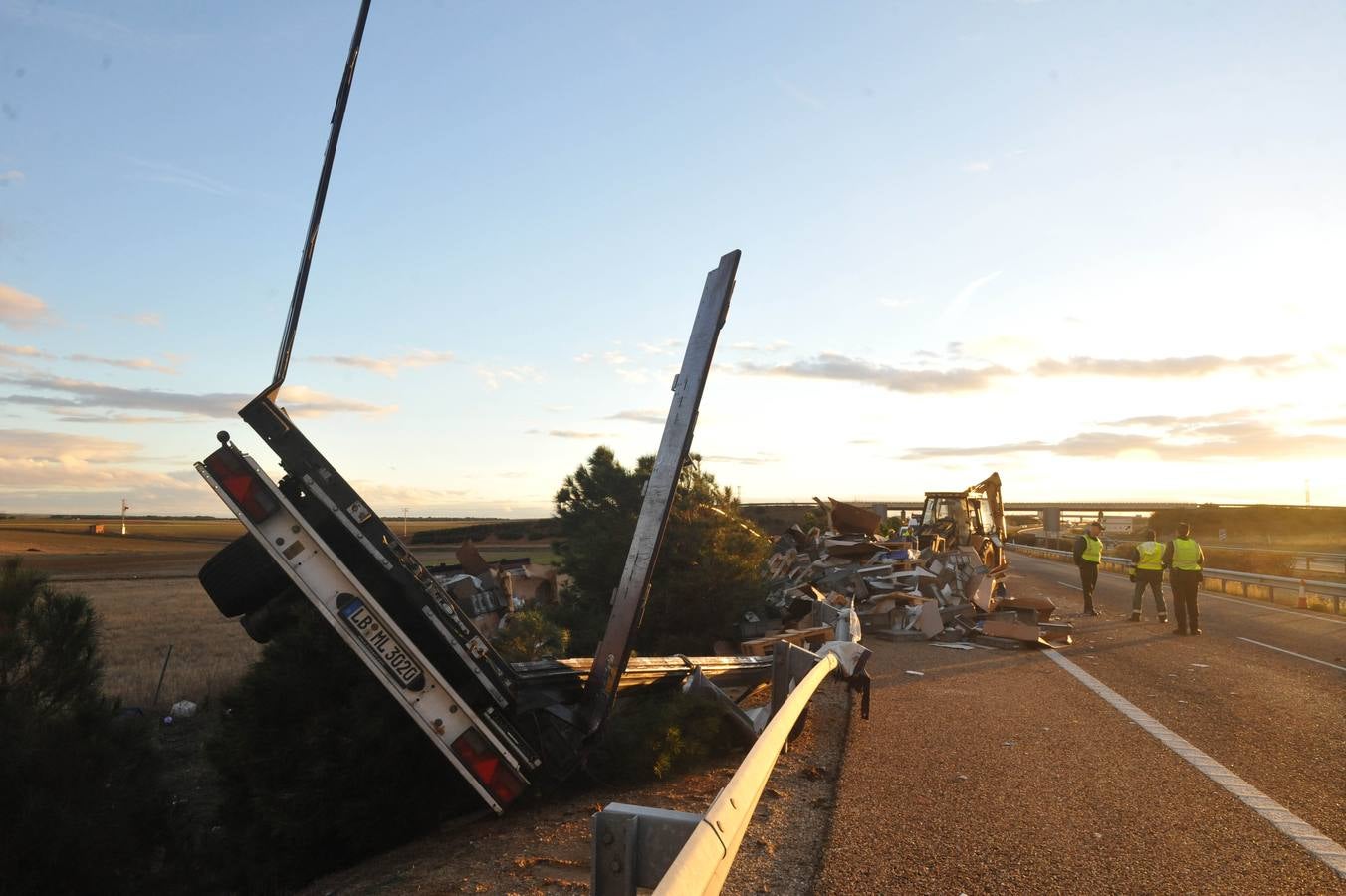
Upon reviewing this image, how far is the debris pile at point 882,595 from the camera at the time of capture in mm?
14422

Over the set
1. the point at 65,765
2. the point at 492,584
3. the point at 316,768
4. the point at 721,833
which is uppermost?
the point at 721,833

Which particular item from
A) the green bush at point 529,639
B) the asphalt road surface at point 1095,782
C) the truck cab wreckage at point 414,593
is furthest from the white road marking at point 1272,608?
the truck cab wreckage at point 414,593

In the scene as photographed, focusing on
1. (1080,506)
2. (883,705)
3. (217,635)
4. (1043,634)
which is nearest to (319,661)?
(883,705)

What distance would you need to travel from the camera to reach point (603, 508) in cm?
1316

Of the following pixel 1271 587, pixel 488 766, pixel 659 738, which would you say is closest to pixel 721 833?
pixel 488 766

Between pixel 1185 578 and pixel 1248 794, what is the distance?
1226cm

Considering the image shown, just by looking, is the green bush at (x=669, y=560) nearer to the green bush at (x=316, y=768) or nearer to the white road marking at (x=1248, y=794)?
the white road marking at (x=1248, y=794)

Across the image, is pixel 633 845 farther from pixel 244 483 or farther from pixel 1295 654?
pixel 1295 654

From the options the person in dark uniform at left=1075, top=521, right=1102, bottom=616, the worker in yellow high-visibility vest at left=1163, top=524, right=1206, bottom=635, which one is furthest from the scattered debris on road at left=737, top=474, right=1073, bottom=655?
the worker in yellow high-visibility vest at left=1163, top=524, right=1206, bottom=635

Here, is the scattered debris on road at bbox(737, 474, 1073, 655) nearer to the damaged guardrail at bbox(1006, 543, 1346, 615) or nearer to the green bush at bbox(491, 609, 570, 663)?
the green bush at bbox(491, 609, 570, 663)

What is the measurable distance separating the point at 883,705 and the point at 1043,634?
7318 mm

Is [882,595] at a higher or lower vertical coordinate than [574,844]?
higher

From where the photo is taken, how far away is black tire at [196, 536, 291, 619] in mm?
5828

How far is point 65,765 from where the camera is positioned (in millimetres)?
6625
